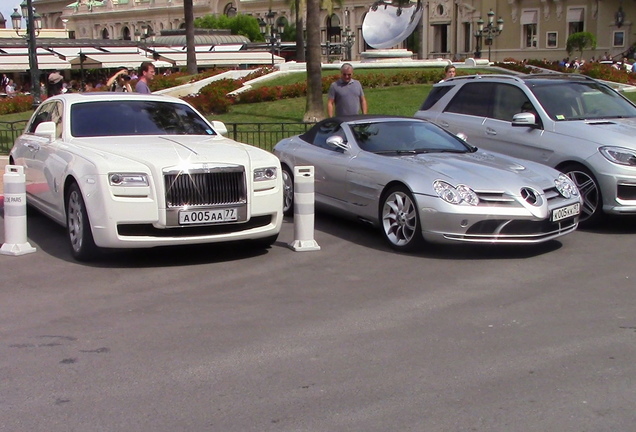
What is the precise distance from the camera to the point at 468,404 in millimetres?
4496

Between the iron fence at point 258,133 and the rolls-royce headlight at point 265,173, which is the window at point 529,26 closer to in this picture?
the iron fence at point 258,133

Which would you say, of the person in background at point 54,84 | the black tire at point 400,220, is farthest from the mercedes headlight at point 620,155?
the person in background at point 54,84

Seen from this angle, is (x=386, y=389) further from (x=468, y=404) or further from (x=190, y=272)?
(x=190, y=272)

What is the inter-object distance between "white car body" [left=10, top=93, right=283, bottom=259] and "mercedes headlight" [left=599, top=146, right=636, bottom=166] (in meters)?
3.83

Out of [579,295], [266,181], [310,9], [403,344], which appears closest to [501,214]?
[579,295]

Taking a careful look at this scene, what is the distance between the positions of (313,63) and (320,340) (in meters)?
18.4

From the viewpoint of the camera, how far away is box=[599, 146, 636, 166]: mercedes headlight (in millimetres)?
9328

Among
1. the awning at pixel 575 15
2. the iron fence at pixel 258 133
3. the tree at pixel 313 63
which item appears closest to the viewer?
the iron fence at pixel 258 133

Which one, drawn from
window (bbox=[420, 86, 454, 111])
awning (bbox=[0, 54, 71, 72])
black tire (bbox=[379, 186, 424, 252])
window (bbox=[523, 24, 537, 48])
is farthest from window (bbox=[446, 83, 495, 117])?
window (bbox=[523, 24, 537, 48])

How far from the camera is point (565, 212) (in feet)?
27.6

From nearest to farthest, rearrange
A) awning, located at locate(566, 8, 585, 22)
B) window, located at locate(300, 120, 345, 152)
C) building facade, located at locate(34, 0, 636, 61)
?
1. window, located at locate(300, 120, 345, 152)
2. building facade, located at locate(34, 0, 636, 61)
3. awning, located at locate(566, 8, 585, 22)

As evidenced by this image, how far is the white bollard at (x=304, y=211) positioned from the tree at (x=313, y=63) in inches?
570

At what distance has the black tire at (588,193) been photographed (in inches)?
374

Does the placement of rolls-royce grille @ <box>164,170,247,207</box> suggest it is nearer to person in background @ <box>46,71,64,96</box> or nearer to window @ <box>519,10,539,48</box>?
→ person in background @ <box>46,71,64,96</box>
